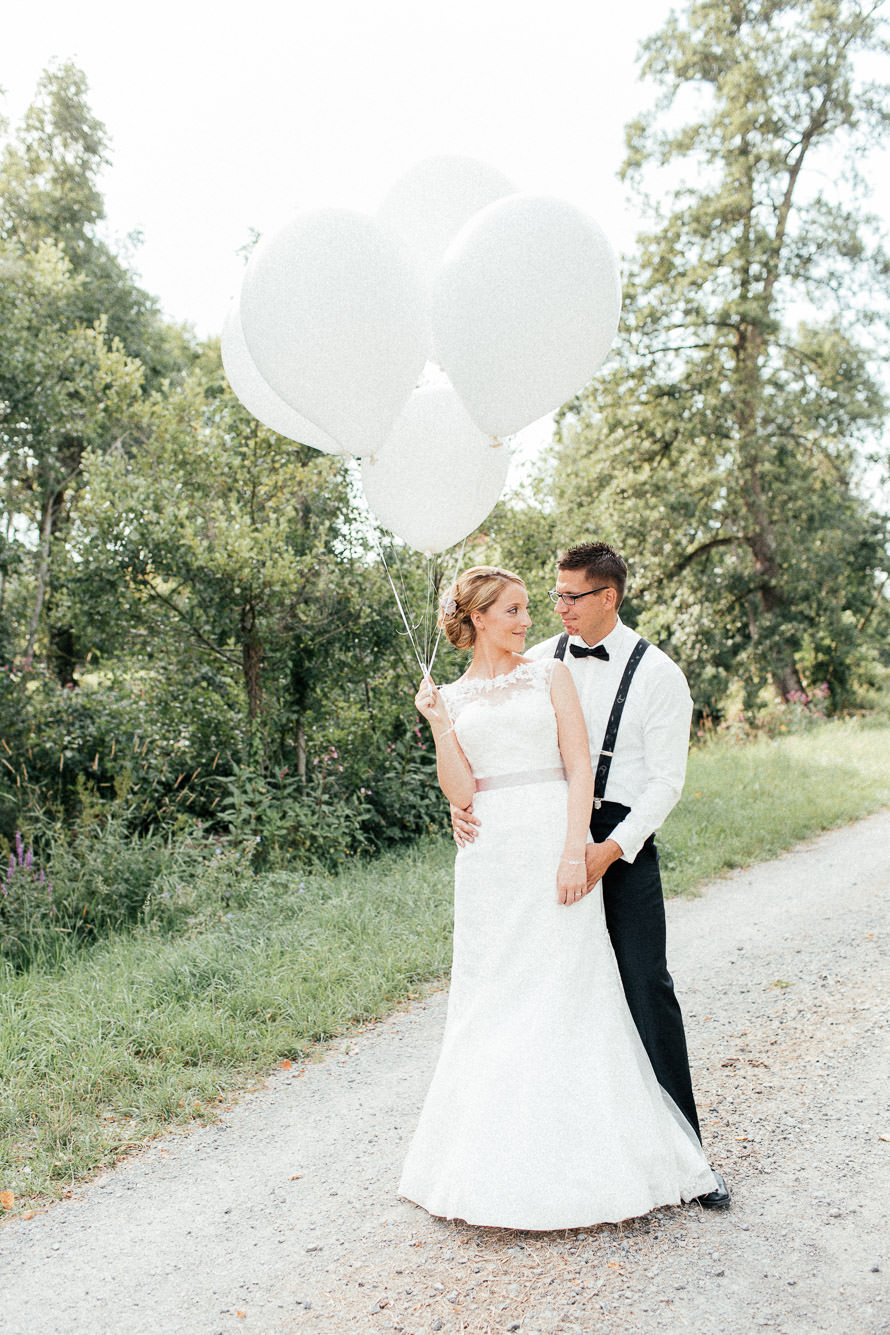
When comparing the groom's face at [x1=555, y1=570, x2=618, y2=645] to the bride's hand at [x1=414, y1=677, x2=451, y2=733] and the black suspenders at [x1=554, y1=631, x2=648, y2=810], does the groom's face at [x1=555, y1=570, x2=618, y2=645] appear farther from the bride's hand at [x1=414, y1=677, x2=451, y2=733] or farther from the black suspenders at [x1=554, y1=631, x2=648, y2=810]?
the bride's hand at [x1=414, y1=677, x2=451, y2=733]

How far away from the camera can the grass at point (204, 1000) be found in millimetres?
3596

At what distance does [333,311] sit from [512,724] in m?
1.43

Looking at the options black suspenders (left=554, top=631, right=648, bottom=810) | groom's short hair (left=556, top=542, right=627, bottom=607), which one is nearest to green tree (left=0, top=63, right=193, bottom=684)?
groom's short hair (left=556, top=542, right=627, bottom=607)

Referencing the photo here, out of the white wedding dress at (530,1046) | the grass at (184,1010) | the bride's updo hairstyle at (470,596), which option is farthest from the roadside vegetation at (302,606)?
the bride's updo hairstyle at (470,596)

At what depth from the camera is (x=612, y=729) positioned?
3.03m

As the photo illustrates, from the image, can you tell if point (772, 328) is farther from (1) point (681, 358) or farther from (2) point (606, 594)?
(2) point (606, 594)

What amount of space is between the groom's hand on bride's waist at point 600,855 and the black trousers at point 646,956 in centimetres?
12

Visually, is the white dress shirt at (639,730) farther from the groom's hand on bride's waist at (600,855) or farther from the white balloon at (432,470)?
the white balloon at (432,470)

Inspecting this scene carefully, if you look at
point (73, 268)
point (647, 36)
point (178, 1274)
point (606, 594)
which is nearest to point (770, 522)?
point (647, 36)

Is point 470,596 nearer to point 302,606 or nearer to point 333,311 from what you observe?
point 333,311

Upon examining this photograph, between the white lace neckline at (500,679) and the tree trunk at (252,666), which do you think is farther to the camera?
the tree trunk at (252,666)

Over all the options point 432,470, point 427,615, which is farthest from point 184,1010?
point 432,470

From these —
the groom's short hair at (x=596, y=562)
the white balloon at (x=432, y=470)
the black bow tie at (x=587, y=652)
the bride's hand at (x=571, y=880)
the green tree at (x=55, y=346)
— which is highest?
the green tree at (x=55, y=346)

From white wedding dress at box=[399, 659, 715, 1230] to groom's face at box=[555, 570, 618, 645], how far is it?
0.17 metres
